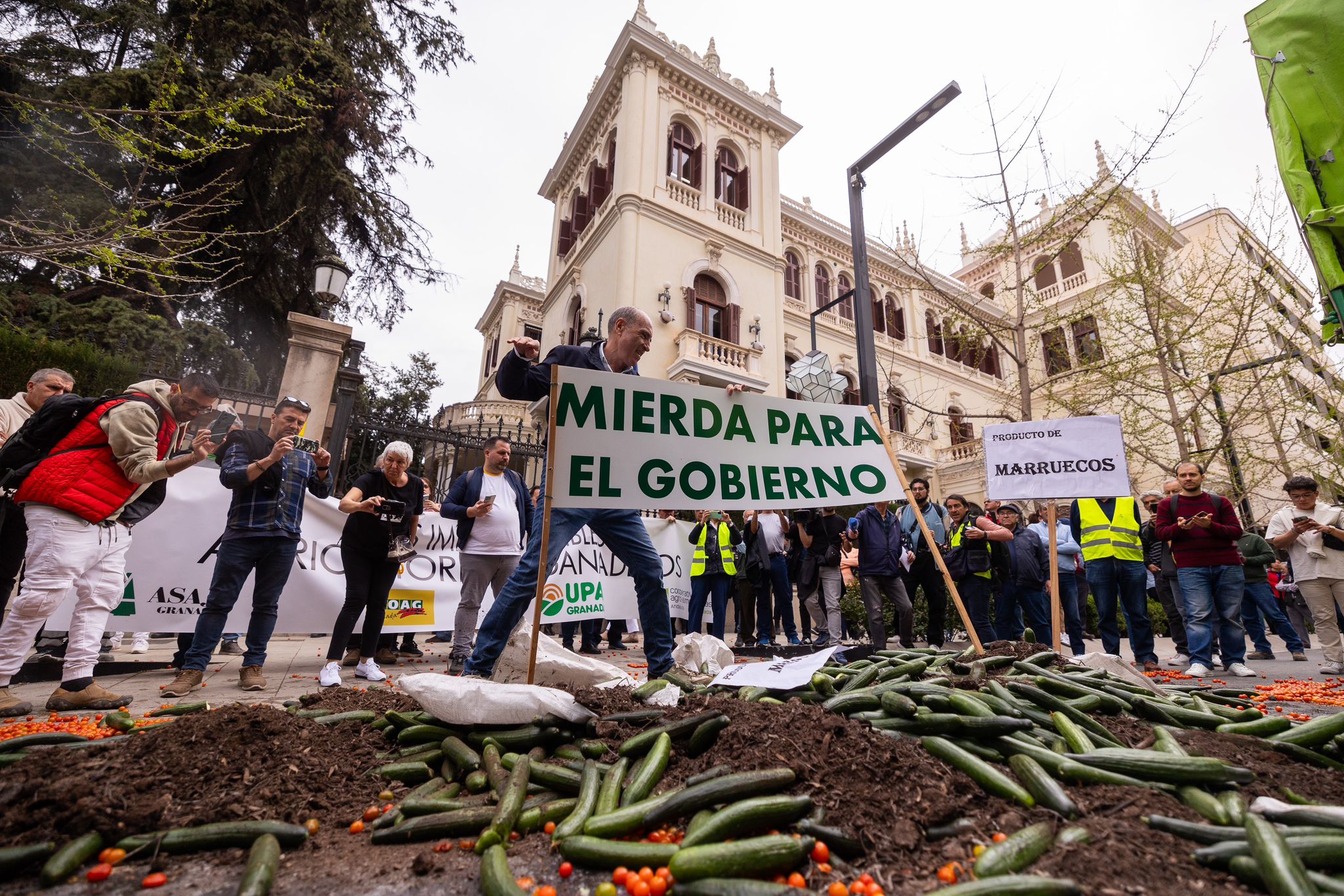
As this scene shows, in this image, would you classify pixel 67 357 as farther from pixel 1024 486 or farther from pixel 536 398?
pixel 1024 486

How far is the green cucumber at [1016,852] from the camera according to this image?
162 centimetres

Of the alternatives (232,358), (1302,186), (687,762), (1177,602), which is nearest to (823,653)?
(687,762)

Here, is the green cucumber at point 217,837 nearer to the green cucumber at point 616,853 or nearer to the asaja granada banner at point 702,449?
the green cucumber at point 616,853

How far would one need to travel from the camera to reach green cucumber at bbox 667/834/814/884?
165 cm

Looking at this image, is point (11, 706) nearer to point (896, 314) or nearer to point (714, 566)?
point (714, 566)

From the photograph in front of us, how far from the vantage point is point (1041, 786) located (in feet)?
6.74

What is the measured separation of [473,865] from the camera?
188 centimetres

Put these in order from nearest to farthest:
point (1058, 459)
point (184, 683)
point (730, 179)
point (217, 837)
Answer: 1. point (217, 837)
2. point (184, 683)
3. point (1058, 459)
4. point (730, 179)

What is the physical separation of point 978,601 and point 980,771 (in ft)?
18.2

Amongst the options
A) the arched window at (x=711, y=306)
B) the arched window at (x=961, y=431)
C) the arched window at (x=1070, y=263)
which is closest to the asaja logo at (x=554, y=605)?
the arched window at (x=711, y=306)

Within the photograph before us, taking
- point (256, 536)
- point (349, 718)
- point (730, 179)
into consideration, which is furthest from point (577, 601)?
point (730, 179)

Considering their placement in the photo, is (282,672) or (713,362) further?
(713,362)

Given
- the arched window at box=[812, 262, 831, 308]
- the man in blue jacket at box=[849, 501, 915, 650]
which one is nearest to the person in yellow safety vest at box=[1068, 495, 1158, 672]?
the man in blue jacket at box=[849, 501, 915, 650]

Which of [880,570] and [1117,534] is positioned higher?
[1117,534]
